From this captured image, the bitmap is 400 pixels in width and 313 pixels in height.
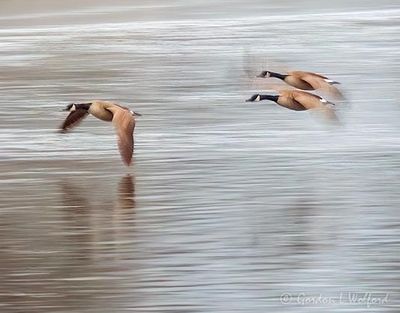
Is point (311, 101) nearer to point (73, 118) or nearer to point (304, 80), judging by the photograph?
point (304, 80)

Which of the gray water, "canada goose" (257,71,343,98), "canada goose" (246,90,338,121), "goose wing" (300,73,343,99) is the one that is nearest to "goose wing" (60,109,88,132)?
the gray water

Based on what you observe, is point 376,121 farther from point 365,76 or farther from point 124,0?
point 124,0

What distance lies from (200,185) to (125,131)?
0.76 m

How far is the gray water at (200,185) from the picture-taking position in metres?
7.03

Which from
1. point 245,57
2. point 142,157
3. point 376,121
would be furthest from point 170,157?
point 245,57

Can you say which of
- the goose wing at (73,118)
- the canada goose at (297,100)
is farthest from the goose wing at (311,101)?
the goose wing at (73,118)

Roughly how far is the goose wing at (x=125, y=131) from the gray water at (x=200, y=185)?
16cm

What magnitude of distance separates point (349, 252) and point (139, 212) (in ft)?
5.29

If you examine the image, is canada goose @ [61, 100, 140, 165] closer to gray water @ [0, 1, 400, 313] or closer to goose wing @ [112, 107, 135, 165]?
goose wing @ [112, 107, 135, 165]

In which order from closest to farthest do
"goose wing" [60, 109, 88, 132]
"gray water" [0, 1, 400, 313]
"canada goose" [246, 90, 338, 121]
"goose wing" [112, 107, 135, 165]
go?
1. "gray water" [0, 1, 400, 313]
2. "goose wing" [112, 107, 135, 165]
3. "canada goose" [246, 90, 338, 121]
4. "goose wing" [60, 109, 88, 132]

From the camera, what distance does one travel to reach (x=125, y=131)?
32.8ft

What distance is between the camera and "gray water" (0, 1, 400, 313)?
23.1 ft

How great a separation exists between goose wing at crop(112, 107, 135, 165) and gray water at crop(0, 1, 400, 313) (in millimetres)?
161

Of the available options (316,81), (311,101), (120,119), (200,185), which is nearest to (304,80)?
(316,81)
